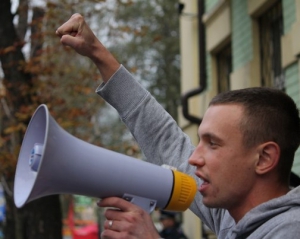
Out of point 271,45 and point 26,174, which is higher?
point 271,45

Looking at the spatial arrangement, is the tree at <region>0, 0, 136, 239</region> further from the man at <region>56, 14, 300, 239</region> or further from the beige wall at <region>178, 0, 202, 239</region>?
the man at <region>56, 14, 300, 239</region>

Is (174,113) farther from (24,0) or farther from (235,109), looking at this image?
(235,109)

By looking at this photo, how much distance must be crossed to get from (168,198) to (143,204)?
14cm

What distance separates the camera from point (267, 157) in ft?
8.54

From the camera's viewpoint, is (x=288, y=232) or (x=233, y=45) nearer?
(x=288, y=232)

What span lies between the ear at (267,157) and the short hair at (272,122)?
2cm

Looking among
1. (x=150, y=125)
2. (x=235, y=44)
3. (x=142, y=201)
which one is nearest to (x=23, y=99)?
(x=235, y=44)

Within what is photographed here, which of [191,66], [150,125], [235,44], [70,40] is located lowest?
[150,125]

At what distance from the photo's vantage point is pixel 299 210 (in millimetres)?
2457

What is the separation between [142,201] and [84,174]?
0.74 ft

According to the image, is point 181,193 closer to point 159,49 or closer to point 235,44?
point 235,44

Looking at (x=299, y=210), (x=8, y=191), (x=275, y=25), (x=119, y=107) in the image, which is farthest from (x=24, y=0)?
(x=299, y=210)

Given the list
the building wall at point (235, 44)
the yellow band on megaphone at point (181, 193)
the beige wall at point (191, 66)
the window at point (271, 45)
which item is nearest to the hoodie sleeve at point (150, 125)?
the yellow band on megaphone at point (181, 193)

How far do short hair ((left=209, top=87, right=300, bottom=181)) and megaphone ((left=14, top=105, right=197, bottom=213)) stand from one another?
0.31 meters
